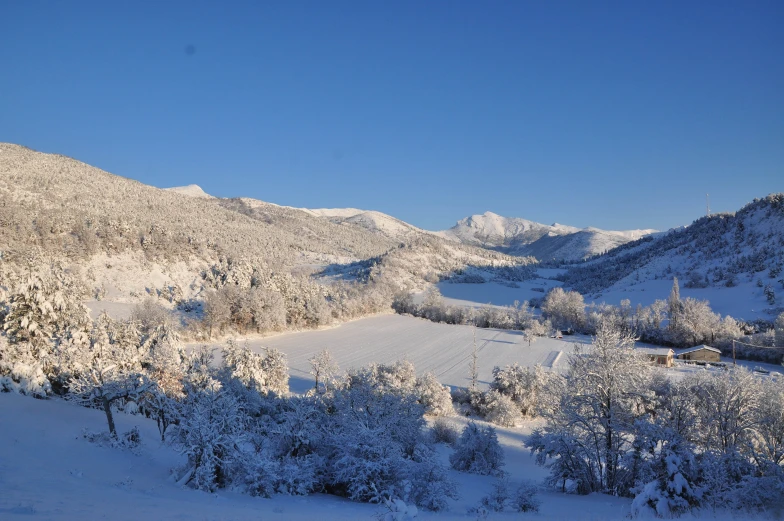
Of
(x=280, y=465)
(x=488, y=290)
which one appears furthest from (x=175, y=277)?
(x=488, y=290)

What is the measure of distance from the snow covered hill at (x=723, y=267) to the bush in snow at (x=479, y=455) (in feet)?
199

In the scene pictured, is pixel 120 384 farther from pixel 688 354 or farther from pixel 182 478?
pixel 688 354

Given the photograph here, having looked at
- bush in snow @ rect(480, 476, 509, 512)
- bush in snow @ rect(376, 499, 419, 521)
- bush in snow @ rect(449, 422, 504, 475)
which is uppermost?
bush in snow @ rect(376, 499, 419, 521)

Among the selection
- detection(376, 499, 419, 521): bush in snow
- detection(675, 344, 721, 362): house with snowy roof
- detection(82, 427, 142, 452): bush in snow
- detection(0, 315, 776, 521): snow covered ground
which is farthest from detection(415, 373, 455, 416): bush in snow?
detection(675, 344, 721, 362): house with snowy roof

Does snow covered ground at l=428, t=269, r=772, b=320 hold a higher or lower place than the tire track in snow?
higher

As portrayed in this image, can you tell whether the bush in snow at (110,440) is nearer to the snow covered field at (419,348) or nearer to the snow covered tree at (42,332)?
the snow covered tree at (42,332)

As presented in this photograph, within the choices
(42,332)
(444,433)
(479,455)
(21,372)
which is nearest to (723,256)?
(444,433)

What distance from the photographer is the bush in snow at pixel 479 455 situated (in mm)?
20328

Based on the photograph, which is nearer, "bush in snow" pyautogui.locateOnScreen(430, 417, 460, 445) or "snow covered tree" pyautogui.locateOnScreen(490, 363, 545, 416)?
"bush in snow" pyautogui.locateOnScreen(430, 417, 460, 445)

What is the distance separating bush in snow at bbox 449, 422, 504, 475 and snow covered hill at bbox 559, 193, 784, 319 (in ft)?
199

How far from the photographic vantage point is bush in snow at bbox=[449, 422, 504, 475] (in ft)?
66.7

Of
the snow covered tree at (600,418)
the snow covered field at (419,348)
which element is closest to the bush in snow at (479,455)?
the snow covered tree at (600,418)

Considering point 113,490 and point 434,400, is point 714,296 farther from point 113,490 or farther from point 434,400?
point 113,490

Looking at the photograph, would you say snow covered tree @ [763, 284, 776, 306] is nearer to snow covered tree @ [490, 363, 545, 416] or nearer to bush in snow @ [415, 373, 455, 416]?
snow covered tree @ [490, 363, 545, 416]
